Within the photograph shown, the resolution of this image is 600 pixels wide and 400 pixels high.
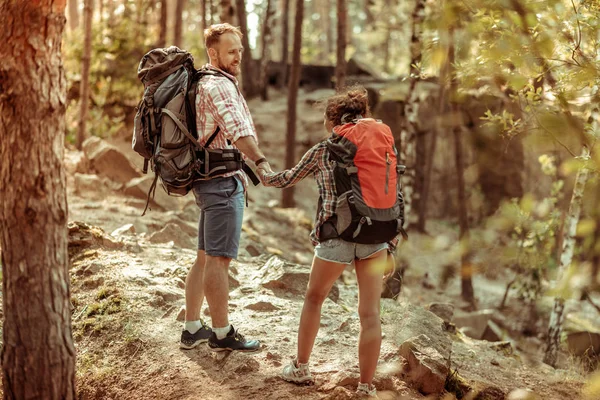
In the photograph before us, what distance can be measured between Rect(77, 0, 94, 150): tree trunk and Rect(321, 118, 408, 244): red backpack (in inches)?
467

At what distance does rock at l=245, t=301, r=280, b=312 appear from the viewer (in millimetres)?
6555

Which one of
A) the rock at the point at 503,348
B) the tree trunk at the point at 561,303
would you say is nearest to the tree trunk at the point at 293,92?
the tree trunk at the point at 561,303

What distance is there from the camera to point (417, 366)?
5.20 m

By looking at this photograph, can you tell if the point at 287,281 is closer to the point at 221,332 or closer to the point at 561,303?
the point at 221,332

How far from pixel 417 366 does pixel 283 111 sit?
16817 mm

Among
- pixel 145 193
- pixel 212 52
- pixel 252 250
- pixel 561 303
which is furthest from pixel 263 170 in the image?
pixel 145 193

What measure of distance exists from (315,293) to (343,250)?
14.5 inches

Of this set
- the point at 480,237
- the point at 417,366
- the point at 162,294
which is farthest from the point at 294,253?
the point at 480,237

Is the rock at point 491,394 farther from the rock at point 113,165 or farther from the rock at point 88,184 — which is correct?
the rock at point 113,165

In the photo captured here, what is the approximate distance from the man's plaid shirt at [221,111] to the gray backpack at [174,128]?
0.05m

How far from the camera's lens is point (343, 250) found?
4188mm

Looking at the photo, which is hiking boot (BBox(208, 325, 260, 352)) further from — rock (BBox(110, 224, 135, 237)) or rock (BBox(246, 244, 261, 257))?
rock (BBox(246, 244, 261, 257))

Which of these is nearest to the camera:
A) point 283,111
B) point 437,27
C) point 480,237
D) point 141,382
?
point 437,27

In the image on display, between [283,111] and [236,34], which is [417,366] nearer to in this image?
[236,34]
